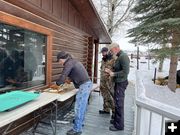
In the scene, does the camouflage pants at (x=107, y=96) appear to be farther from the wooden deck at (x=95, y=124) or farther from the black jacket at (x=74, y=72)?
the black jacket at (x=74, y=72)

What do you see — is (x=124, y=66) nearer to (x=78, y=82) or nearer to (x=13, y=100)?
(x=78, y=82)

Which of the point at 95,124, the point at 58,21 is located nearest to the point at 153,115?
the point at 95,124

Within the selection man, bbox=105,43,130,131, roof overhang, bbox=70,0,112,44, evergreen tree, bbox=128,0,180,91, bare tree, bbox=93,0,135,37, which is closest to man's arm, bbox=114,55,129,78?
man, bbox=105,43,130,131

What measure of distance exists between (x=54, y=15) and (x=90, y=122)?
240 cm

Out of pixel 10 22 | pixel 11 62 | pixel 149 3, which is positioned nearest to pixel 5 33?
pixel 10 22

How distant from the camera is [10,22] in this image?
10.7ft

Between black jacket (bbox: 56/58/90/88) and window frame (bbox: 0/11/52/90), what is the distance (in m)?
0.89

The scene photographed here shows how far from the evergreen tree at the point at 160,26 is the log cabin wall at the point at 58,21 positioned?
2.64 m

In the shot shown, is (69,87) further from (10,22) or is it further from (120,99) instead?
(10,22)

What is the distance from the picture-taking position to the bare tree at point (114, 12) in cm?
1862

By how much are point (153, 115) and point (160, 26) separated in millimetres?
7222

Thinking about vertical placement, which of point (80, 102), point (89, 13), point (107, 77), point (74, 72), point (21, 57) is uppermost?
point (89, 13)

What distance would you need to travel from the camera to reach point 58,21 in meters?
5.07

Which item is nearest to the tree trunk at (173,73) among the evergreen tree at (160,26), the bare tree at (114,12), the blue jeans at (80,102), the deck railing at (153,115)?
the evergreen tree at (160,26)
